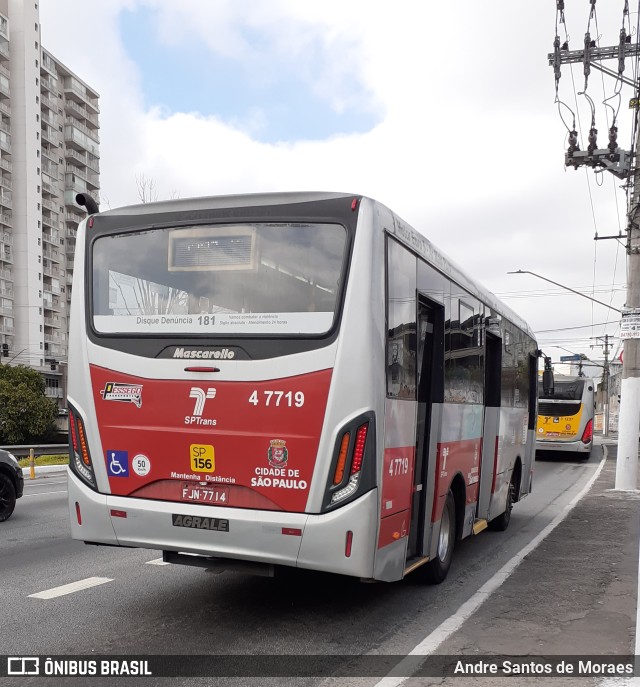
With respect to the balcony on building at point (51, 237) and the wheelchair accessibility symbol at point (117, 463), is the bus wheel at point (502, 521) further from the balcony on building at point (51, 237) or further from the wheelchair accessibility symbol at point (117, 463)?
the balcony on building at point (51, 237)

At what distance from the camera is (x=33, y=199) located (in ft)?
263

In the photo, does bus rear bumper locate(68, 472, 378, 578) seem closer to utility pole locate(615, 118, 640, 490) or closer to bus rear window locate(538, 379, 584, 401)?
utility pole locate(615, 118, 640, 490)

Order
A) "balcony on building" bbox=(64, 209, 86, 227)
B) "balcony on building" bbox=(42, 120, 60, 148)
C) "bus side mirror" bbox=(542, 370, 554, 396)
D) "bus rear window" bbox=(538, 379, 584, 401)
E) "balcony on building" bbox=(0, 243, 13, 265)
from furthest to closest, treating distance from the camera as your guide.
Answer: "balcony on building" bbox=(64, 209, 86, 227) → "balcony on building" bbox=(42, 120, 60, 148) → "balcony on building" bbox=(0, 243, 13, 265) → "bus rear window" bbox=(538, 379, 584, 401) → "bus side mirror" bbox=(542, 370, 554, 396)

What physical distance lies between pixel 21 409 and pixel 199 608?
57.0 metres

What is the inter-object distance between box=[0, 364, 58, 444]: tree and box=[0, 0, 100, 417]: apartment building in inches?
576

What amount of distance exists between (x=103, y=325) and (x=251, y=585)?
2877mm

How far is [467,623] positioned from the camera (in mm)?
6215

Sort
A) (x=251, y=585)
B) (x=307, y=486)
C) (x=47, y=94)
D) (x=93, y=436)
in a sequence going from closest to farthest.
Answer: (x=307, y=486), (x=93, y=436), (x=251, y=585), (x=47, y=94)

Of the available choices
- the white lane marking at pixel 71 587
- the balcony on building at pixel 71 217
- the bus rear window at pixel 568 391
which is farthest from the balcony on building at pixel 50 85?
the white lane marking at pixel 71 587

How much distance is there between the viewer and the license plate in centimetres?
561

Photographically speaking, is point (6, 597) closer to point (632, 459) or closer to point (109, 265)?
point (109, 265)

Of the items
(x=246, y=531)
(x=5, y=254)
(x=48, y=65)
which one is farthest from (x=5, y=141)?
(x=246, y=531)

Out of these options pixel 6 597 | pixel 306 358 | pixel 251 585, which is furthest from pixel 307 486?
pixel 6 597

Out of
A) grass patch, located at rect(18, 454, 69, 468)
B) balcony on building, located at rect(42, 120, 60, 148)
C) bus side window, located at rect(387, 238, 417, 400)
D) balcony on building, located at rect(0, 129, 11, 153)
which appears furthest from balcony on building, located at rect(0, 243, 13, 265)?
bus side window, located at rect(387, 238, 417, 400)
